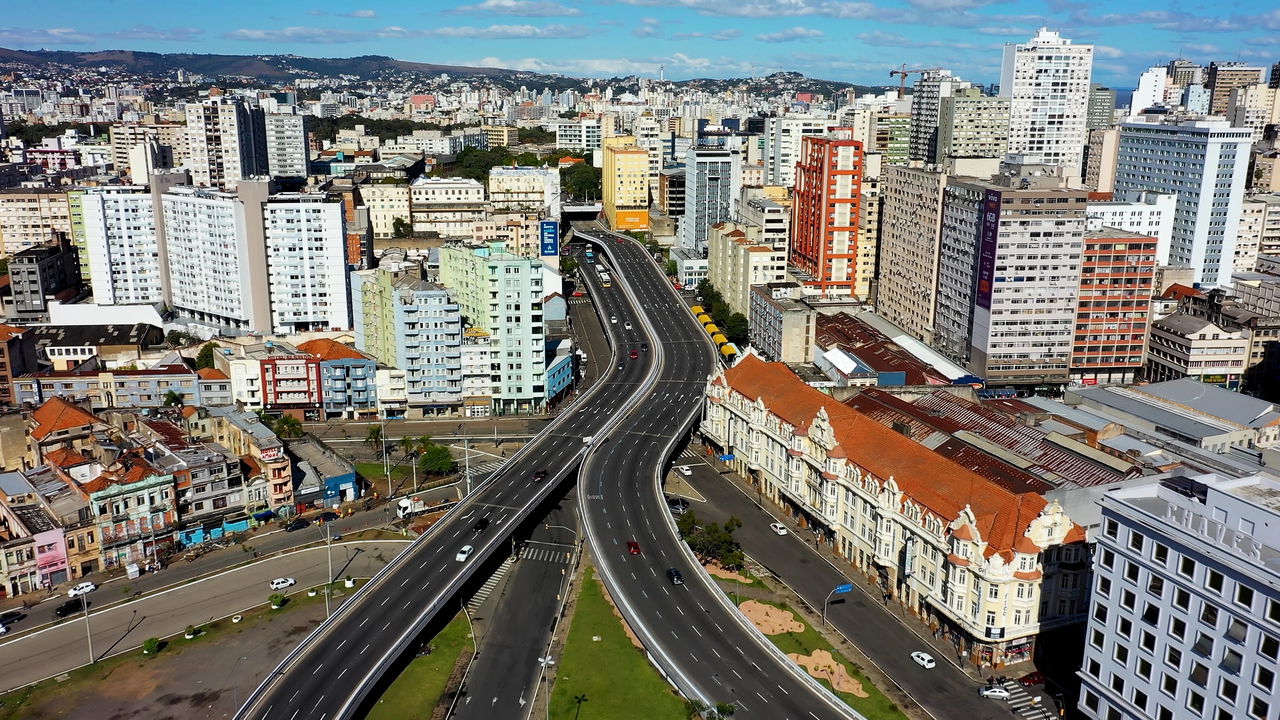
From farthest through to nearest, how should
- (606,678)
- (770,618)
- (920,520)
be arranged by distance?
(770,618), (920,520), (606,678)

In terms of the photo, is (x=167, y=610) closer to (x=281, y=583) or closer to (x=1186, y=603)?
(x=281, y=583)

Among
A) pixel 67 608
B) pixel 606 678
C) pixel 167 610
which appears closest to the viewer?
pixel 606 678

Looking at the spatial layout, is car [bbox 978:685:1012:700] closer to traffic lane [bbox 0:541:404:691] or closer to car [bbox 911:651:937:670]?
car [bbox 911:651:937:670]

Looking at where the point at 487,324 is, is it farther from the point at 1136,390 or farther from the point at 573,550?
the point at 1136,390

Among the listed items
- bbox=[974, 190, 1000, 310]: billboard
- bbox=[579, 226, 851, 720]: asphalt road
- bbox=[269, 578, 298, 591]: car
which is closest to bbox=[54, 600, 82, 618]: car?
bbox=[269, 578, 298, 591]: car

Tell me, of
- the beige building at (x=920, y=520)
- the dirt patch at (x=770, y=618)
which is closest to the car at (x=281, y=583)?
the dirt patch at (x=770, y=618)

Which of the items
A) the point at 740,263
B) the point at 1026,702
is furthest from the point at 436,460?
the point at 740,263

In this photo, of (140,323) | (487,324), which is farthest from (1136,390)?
(140,323)
